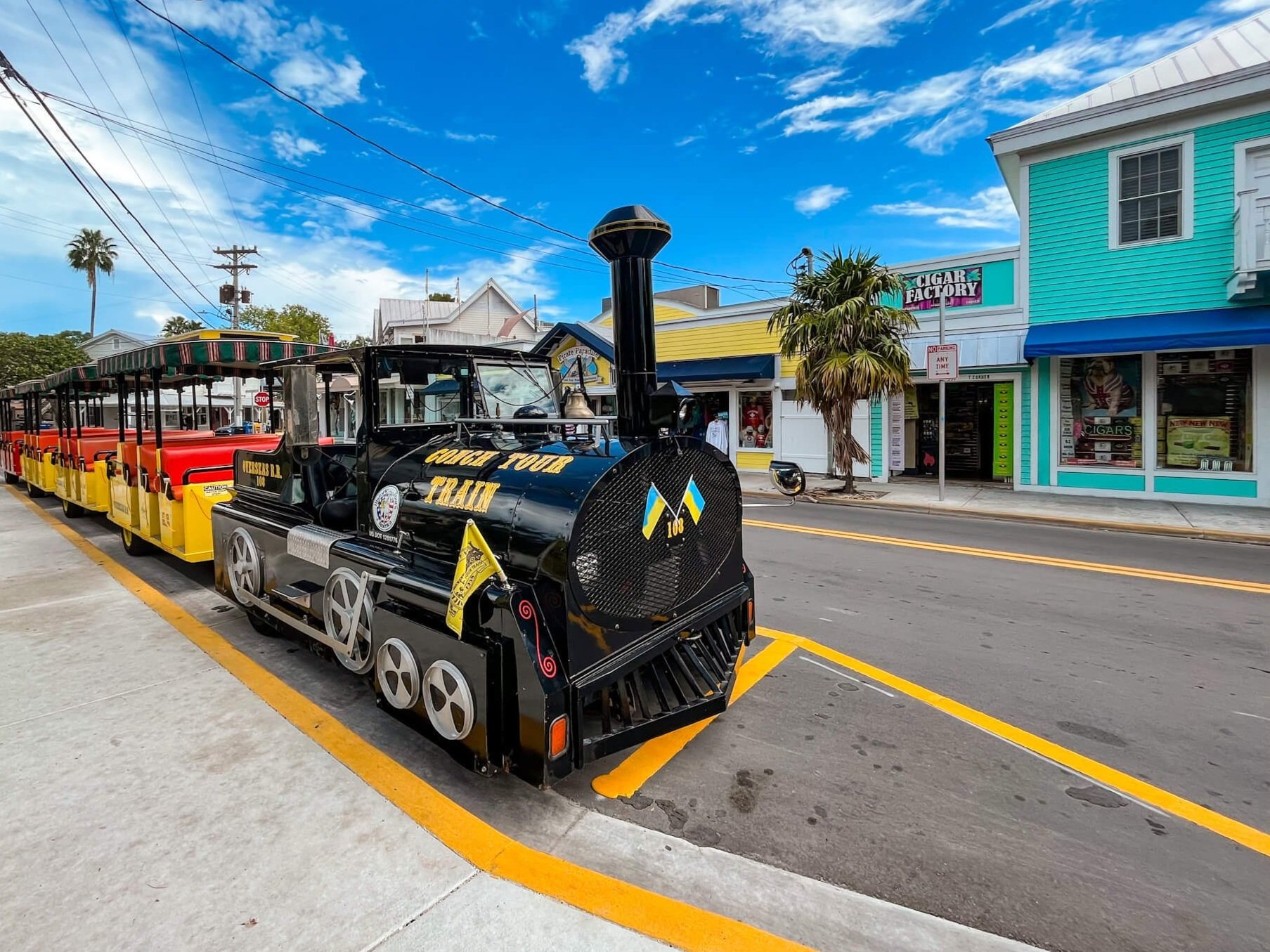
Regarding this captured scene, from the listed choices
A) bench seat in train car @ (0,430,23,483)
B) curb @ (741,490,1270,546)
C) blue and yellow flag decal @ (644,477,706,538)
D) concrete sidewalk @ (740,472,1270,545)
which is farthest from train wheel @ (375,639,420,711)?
bench seat in train car @ (0,430,23,483)

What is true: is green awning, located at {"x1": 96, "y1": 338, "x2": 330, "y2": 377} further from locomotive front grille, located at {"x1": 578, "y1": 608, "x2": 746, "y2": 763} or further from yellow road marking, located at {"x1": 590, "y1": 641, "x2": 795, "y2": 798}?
yellow road marking, located at {"x1": 590, "y1": 641, "x2": 795, "y2": 798}

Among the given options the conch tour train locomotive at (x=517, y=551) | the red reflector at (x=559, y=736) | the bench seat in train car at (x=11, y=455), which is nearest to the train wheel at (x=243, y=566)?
the conch tour train locomotive at (x=517, y=551)

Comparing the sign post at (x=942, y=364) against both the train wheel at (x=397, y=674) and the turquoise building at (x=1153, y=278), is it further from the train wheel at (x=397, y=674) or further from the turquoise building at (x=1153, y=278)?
the train wheel at (x=397, y=674)

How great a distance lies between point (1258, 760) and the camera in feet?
10.4

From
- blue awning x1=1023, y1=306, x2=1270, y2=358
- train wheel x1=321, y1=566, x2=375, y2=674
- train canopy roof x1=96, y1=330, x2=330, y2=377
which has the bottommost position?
train wheel x1=321, y1=566, x2=375, y2=674

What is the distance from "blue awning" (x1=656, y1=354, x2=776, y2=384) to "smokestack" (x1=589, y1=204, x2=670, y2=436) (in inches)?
487

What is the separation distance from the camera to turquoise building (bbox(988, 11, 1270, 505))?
35.0 feet

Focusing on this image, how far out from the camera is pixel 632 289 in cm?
341

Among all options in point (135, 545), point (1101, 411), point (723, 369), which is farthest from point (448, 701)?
point (723, 369)

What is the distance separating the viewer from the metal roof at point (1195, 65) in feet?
36.1

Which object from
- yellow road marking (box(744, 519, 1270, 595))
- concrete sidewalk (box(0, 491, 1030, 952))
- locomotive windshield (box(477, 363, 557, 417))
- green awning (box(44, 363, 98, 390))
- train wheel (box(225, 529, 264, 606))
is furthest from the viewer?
green awning (box(44, 363, 98, 390))

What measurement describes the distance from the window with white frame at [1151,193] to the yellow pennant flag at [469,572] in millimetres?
13666

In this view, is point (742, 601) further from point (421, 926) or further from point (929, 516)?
point (929, 516)

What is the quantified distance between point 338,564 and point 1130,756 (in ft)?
13.4
